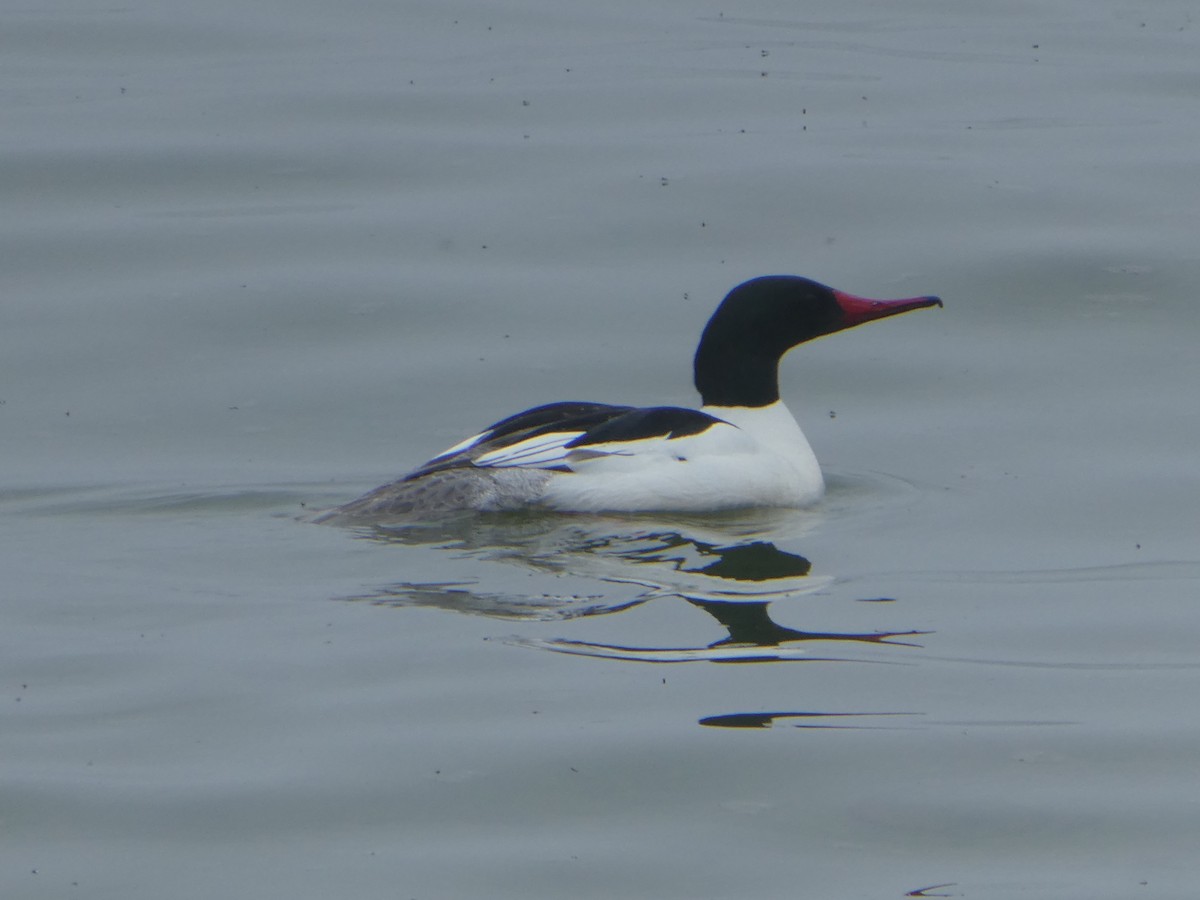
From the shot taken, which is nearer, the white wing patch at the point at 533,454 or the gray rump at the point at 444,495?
the gray rump at the point at 444,495

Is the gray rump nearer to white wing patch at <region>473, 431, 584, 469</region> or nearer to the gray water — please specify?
white wing patch at <region>473, 431, 584, 469</region>

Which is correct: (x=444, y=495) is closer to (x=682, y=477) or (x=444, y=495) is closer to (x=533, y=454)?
(x=533, y=454)

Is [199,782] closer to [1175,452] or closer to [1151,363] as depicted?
[1175,452]

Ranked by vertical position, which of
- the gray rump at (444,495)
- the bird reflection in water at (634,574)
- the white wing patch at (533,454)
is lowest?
the bird reflection in water at (634,574)

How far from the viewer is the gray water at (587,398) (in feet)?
19.2

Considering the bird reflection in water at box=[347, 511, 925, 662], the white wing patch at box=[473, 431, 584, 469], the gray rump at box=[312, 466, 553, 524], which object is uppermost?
the white wing patch at box=[473, 431, 584, 469]

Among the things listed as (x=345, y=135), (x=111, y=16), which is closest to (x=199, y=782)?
(x=345, y=135)

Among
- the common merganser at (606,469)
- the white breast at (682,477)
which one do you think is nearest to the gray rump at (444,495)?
the common merganser at (606,469)

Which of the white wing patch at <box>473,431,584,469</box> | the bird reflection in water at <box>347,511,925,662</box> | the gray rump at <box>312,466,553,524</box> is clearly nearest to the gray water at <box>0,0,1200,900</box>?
the bird reflection in water at <box>347,511,925,662</box>

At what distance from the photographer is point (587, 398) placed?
39.1ft

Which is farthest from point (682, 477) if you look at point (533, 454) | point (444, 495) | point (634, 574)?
point (634, 574)

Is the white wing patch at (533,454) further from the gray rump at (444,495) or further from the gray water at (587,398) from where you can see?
the gray water at (587,398)

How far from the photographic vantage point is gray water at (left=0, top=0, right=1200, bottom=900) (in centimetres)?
585

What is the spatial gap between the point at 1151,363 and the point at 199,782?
7.97 metres
